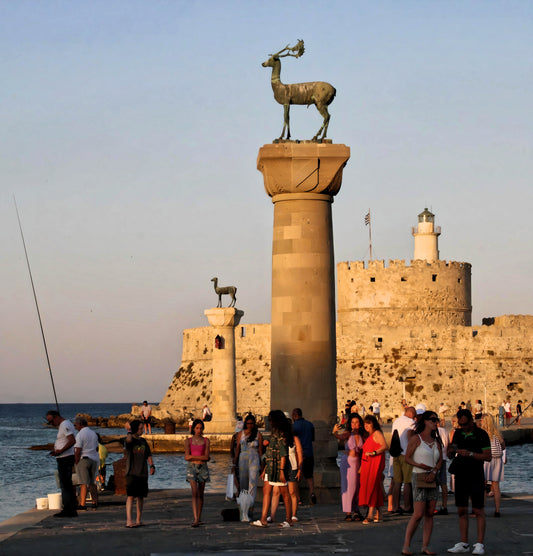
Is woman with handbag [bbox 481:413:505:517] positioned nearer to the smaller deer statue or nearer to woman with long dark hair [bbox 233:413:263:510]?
woman with long dark hair [bbox 233:413:263:510]

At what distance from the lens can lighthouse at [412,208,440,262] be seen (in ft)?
204

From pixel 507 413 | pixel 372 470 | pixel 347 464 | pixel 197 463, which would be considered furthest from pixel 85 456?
pixel 507 413

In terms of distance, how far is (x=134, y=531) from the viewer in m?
11.9

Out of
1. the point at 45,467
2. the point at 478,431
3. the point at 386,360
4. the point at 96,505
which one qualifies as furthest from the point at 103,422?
the point at 478,431

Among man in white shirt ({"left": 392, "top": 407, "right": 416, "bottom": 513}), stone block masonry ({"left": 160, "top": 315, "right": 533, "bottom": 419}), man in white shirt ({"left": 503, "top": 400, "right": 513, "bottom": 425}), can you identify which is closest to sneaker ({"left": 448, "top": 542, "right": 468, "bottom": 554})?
man in white shirt ({"left": 392, "top": 407, "right": 416, "bottom": 513})

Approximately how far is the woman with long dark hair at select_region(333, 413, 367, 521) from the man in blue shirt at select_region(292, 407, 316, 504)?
29.3 inches

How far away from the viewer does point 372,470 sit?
12617 mm

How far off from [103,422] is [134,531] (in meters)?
67.7

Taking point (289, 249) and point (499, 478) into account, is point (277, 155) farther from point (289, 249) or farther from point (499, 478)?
point (499, 478)

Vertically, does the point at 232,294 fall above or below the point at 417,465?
above

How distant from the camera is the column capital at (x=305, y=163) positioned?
50.0 ft

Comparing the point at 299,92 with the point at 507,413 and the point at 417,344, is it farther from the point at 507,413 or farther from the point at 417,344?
the point at 417,344

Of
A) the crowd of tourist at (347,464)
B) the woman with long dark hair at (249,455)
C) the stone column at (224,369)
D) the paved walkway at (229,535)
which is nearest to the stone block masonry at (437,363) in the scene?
the stone column at (224,369)

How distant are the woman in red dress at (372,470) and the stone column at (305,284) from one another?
2.26 metres
